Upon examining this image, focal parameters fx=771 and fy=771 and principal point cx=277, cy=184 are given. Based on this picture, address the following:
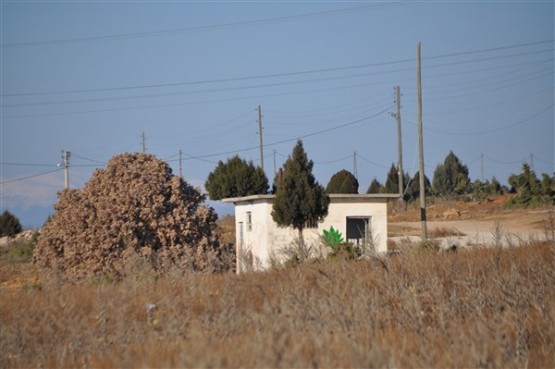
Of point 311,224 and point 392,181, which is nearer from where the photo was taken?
point 311,224

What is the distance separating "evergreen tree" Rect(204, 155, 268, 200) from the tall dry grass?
40.1 m

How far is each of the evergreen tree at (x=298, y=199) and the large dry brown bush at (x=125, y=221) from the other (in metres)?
6.00

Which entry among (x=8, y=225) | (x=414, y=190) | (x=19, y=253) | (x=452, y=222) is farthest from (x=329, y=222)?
(x=414, y=190)

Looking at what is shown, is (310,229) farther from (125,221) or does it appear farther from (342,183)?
(342,183)

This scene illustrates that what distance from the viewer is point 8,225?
5428 centimetres

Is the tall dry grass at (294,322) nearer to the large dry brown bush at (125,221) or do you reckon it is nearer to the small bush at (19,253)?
the large dry brown bush at (125,221)

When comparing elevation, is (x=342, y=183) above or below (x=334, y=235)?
above

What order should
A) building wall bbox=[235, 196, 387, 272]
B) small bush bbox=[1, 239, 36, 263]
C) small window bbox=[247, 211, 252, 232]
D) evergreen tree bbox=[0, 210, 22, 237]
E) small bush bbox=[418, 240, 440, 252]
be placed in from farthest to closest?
evergreen tree bbox=[0, 210, 22, 237] < small bush bbox=[1, 239, 36, 263] < small window bbox=[247, 211, 252, 232] < building wall bbox=[235, 196, 387, 272] < small bush bbox=[418, 240, 440, 252]

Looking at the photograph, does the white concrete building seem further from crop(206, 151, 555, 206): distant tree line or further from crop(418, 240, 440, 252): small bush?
crop(206, 151, 555, 206): distant tree line

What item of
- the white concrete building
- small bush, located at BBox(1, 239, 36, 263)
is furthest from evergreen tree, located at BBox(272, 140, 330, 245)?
small bush, located at BBox(1, 239, 36, 263)

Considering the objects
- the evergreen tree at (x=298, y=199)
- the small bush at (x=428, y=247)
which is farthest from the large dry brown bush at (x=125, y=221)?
the evergreen tree at (x=298, y=199)

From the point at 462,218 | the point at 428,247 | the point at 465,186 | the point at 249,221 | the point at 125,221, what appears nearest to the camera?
the point at 125,221

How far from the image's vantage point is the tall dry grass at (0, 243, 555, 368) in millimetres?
6848

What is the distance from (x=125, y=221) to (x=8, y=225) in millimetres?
36718
